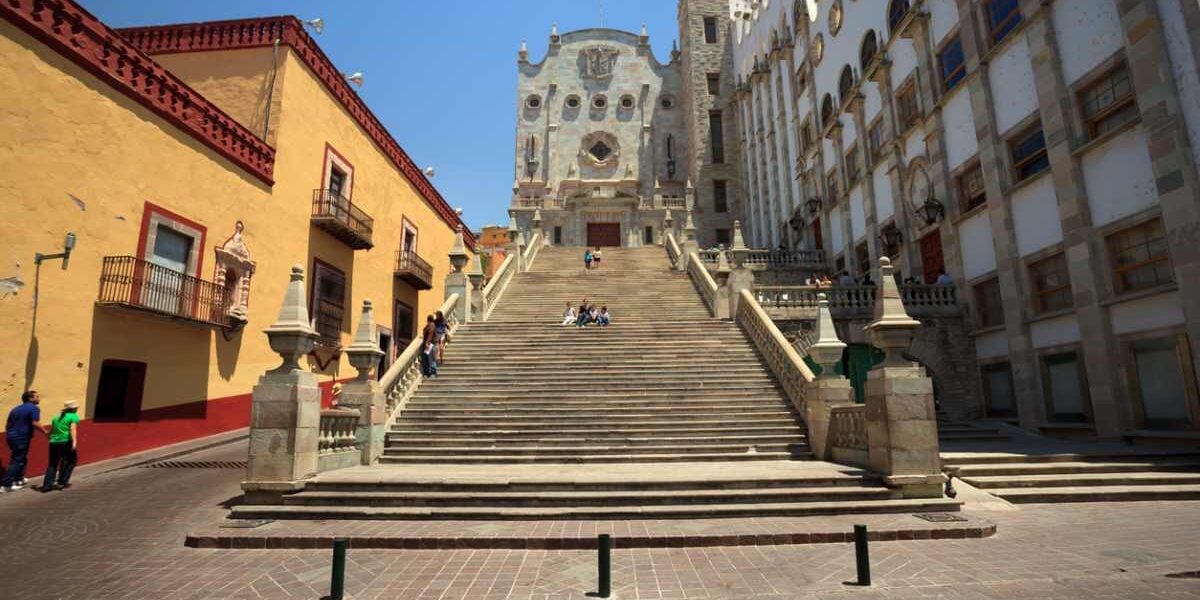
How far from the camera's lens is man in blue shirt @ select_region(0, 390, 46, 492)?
358 inches

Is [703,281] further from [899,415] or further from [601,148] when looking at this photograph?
[601,148]

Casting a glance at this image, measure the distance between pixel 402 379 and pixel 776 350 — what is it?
8.22m

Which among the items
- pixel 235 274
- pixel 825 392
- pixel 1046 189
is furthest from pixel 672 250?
pixel 235 274

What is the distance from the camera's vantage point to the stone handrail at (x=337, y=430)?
8.98m

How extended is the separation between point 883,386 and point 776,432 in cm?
306

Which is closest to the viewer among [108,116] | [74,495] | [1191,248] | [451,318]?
[74,495]

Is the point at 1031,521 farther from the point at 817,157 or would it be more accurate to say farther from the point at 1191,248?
the point at 817,157

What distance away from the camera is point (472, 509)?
7516 mm

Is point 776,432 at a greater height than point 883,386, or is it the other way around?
point 883,386

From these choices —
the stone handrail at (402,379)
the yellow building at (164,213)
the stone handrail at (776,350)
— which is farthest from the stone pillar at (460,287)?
the stone handrail at (776,350)

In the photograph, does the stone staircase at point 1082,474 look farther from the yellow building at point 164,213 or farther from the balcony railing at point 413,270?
the balcony railing at point 413,270

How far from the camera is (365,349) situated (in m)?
10.4

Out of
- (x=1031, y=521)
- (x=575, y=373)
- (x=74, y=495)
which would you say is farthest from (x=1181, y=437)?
(x=74, y=495)

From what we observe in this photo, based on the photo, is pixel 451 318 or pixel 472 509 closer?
pixel 472 509
